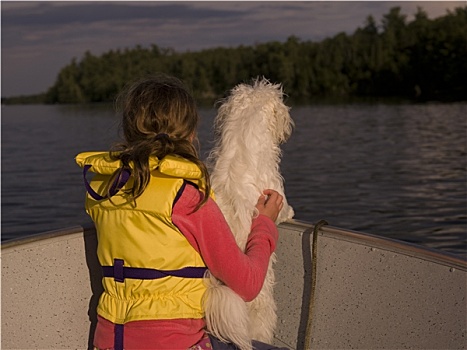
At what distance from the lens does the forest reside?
2307 inches

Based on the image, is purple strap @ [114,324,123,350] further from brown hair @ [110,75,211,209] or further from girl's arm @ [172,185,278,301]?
brown hair @ [110,75,211,209]

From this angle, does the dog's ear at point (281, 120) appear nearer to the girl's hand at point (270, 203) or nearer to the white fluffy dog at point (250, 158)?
the white fluffy dog at point (250, 158)

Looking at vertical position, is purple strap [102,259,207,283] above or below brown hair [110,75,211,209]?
below

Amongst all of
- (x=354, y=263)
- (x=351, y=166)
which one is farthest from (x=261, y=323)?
(x=351, y=166)

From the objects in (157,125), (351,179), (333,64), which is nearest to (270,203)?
(157,125)

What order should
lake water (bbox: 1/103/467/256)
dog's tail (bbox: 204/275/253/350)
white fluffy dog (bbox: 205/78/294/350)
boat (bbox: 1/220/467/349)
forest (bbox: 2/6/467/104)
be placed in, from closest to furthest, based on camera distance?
dog's tail (bbox: 204/275/253/350) < boat (bbox: 1/220/467/349) < white fluffy dog (bbox: 205/78/294/350) < lake water (bbox: 1/103/467/256) < forest (bbox: 2/6/467/104)

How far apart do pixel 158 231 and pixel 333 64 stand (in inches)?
2539

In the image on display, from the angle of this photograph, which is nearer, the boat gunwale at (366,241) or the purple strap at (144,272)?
the purple strap at (144,272)

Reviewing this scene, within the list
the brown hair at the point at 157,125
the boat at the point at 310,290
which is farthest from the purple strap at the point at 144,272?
the boat at the point at 310,290

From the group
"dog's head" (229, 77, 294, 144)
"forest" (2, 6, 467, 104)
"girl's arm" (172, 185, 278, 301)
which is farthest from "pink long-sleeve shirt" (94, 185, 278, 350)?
"forest" (2, 6, 467, 104)

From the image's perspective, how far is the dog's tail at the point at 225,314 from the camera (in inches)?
100

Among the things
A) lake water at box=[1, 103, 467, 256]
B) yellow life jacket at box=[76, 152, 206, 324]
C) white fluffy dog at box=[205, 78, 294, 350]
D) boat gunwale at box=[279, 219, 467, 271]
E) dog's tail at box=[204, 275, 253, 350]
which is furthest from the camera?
lake water at box=[1, 103, 467, 256]

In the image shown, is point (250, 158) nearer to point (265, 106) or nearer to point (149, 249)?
point (265, 106)

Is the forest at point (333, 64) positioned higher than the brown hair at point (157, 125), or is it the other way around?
the brown hair at point (157, 125)
